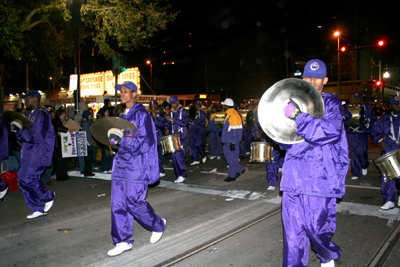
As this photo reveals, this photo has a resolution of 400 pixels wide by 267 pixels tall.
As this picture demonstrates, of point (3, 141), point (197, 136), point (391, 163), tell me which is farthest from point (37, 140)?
point (197, 136)

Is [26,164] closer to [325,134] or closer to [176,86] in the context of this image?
[325,134]

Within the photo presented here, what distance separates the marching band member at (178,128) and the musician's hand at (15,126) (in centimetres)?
384

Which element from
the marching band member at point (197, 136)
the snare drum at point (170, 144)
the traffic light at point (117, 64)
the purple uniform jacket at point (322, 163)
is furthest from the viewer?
the traffic light at point (117, 64)

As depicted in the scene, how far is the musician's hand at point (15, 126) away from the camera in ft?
17.6

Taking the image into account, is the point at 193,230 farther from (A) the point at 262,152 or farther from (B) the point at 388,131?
(B) the point at 388,131

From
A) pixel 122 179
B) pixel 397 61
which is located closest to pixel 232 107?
pixel 122 179

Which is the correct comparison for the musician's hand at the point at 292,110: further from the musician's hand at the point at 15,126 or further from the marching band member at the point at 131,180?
the musician's hand at the point at 15,126

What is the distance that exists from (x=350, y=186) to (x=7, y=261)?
23.0 ft

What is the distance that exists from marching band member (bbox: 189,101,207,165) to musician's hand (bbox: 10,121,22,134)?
6.82 meters

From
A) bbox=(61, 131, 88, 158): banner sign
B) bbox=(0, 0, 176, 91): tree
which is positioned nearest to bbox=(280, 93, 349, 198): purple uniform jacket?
bbox=(61, 131, 88, 158): banner sign

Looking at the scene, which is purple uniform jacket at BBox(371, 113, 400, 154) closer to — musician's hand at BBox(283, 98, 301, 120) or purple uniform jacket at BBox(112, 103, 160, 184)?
musician's hand at BBox(283, 98, 301, 120)

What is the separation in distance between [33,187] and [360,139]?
25.8 ft

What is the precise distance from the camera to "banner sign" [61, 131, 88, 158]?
9211mm

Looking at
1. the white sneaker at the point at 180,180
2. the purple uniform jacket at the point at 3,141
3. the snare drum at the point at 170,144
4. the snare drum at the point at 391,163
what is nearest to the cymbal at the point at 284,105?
the snare drum at the point at 391,163
